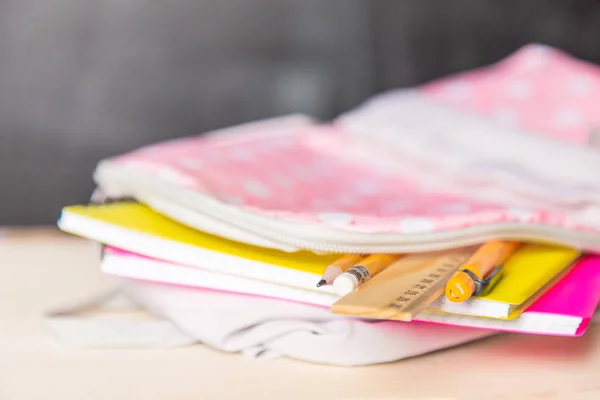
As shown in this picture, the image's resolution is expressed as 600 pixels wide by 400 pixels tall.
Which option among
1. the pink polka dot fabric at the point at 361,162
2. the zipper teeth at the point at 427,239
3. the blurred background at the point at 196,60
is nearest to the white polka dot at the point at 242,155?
the pink polka dot fabric at the point at 361,162

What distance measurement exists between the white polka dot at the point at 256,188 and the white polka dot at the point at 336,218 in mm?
69

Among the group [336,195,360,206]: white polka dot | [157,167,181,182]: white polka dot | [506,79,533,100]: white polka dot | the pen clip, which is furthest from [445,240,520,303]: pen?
[506,79,533,100]: white polka dot

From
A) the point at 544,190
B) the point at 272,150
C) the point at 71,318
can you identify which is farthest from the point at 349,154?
the point at 71,318

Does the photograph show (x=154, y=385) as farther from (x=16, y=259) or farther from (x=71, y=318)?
(x=16, y=259)

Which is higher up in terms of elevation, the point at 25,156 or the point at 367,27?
the point at 367,27

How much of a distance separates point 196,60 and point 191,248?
1.36 ft

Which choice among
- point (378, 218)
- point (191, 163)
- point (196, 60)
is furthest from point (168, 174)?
point (196, 60)

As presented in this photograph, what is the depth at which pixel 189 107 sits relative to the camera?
2.75 feet

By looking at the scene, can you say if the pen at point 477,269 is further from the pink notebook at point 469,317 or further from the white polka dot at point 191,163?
the white polka dot at point 191,163

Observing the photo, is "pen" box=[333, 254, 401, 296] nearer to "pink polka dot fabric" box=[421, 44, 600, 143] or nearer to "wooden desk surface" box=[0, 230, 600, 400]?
"wooden desk surface" box=[0, 230, 600, 400]

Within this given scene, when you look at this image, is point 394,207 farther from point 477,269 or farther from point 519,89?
point 519,89

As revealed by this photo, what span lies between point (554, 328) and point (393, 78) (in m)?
0.50

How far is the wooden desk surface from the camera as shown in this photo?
42cm

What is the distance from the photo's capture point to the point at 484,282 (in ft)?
1.38
